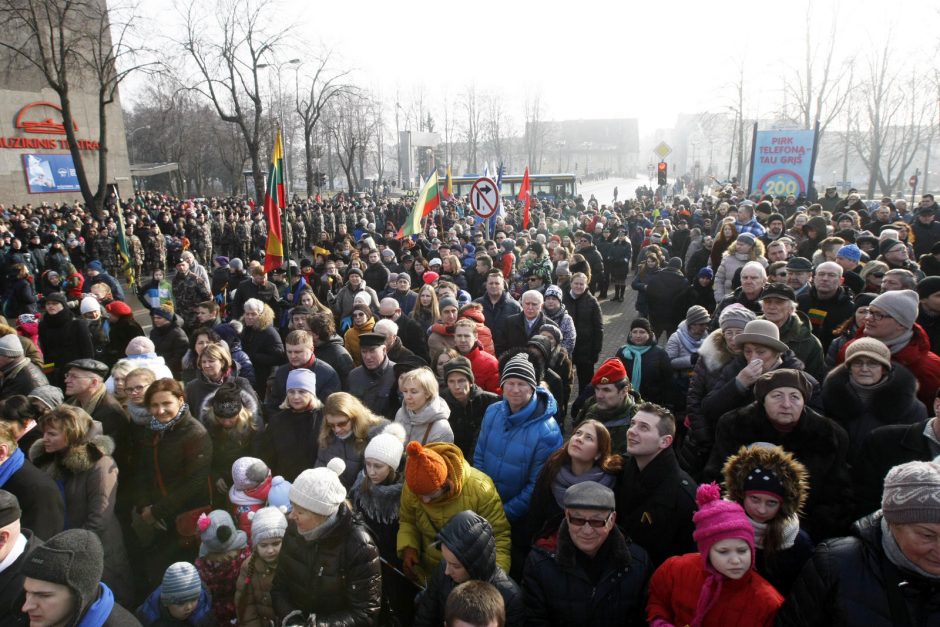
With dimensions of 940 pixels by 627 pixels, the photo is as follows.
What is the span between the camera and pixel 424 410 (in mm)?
4059

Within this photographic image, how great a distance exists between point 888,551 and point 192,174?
73.0 meters

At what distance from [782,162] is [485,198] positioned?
11704 mm

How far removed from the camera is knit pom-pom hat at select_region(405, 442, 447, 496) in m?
3.09

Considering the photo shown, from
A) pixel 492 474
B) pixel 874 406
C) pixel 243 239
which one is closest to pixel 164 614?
pixel 492 474

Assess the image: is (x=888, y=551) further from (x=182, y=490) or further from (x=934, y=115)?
→ (x=934, y=115)

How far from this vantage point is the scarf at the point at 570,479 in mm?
3246

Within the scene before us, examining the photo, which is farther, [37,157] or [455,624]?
[37,157]

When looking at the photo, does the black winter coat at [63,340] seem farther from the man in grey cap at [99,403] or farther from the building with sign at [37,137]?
the building with sign at [37,137]

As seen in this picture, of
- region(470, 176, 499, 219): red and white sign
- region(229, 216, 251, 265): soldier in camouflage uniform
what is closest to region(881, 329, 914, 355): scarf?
region(470, 176, 499, 219): red and white sign

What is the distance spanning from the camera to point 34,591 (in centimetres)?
219

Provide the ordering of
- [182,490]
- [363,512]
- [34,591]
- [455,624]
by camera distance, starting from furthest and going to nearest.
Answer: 1. [182,490]
2. [363,512]
3. [455,624]
4. [34,591]

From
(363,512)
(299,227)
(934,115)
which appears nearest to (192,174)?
(299,227)

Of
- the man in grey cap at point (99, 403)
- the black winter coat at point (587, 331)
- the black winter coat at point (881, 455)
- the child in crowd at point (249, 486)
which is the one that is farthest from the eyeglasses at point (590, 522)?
the black winter coat at point (587, 331)

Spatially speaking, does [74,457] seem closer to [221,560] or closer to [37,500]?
[37,500]
